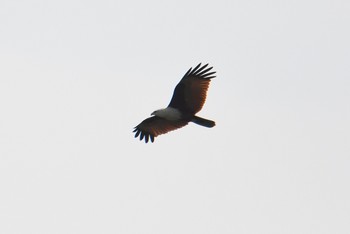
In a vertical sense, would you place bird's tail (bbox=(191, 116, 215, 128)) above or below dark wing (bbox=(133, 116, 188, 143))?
below

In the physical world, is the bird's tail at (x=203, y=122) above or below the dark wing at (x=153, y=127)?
below

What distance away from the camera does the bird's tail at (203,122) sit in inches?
1183

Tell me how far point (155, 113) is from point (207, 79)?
1.93 metres

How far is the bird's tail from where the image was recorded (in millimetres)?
30047

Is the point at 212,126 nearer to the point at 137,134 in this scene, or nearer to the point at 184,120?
the point at 184,120

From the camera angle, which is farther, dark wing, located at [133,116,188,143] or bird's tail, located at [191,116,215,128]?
dark wing, located at [133,116,188,143]

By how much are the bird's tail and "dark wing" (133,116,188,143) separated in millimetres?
1012

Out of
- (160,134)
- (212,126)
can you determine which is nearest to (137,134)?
(160,134)

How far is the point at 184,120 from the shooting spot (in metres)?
30.8

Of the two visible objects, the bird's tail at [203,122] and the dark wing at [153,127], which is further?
the dark wing at [153,127]

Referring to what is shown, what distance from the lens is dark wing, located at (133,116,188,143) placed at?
31.5m

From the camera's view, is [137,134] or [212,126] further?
[137,134]

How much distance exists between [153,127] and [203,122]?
2281 mm

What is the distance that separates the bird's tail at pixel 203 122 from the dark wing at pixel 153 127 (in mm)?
1012
